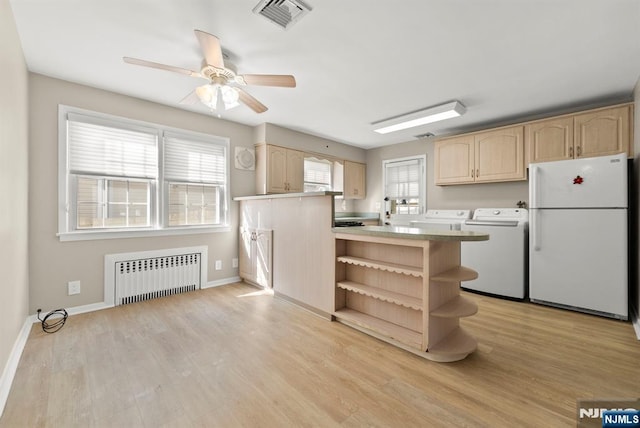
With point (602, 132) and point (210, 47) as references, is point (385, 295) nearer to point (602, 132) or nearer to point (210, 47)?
point (210, 47)

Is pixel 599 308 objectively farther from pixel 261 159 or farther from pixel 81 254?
pixel 81 254

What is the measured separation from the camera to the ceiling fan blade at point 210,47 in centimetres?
171

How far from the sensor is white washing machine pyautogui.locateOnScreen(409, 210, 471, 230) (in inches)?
163

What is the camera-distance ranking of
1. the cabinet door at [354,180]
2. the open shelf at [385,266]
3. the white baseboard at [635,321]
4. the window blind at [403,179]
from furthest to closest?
the cabinet door at [354,180], the window blind at [403,179], the white baseboard at [635,321], the open shelf at [385,266]

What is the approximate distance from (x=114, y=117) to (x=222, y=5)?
2218 millimetres

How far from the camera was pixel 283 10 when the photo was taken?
1.83 metres

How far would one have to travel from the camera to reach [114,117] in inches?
123

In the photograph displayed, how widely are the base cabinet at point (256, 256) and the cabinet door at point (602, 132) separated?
4010 millimetres

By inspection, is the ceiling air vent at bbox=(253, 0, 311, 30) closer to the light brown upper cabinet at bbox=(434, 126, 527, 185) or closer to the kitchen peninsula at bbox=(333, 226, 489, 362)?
the kitchen peninsula at bbox=(333, 226, 489, 362)

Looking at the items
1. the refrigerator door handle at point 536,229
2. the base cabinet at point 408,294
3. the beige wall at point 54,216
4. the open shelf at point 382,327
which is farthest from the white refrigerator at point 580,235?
the beige wall at point 54,216

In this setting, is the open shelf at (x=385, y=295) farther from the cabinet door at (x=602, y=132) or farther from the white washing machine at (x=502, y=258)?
the cabinet door at (x=602, y=132)

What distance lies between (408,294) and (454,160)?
2.90m

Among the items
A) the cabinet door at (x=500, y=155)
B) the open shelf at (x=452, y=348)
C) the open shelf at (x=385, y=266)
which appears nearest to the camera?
the open shelf at (x=452, y=348)

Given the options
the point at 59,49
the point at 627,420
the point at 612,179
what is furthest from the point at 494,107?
the point at 59,49
